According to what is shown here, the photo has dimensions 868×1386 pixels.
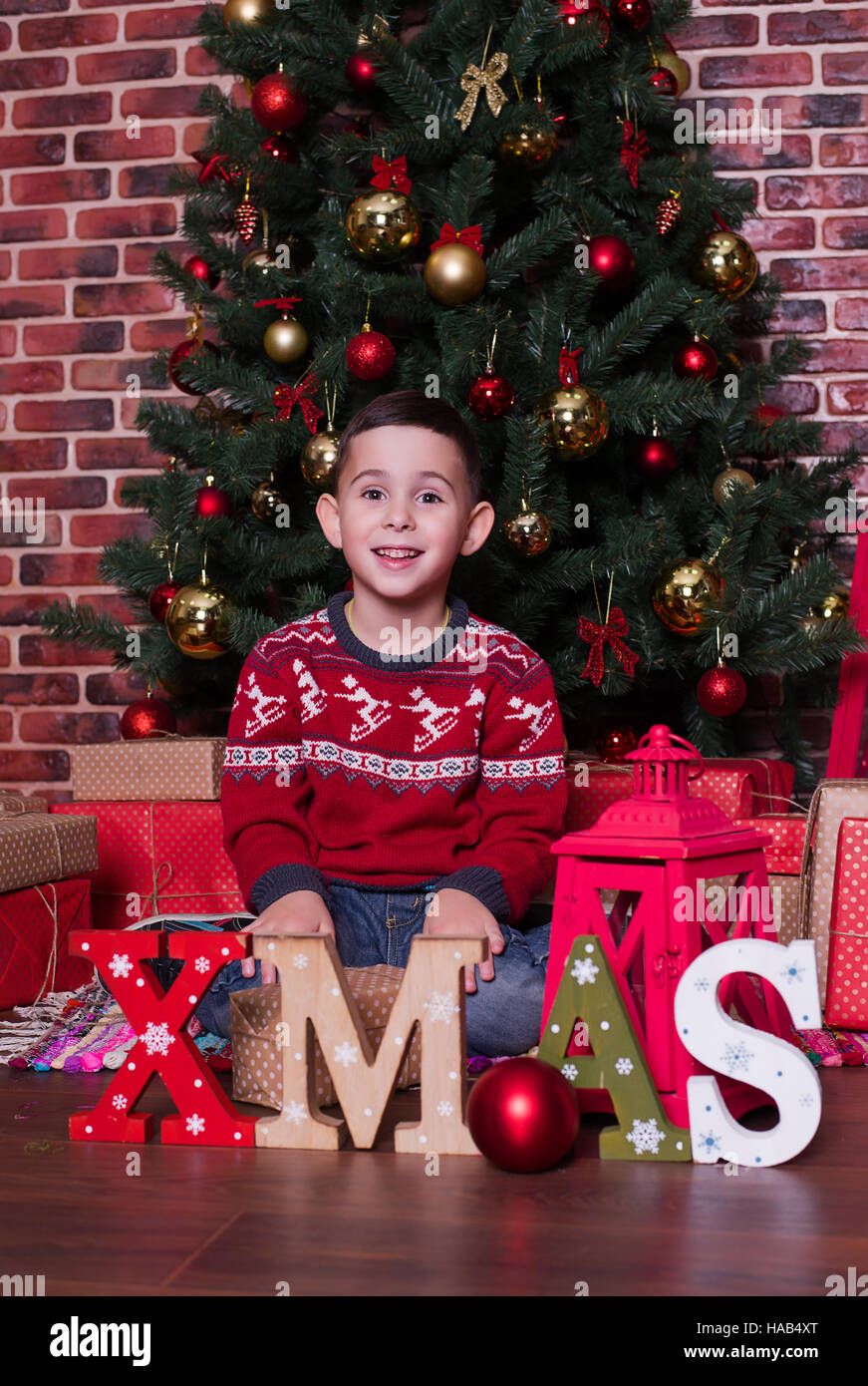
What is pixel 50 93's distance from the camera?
2719mm

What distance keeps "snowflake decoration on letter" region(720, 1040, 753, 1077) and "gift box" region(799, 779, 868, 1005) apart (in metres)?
0.60

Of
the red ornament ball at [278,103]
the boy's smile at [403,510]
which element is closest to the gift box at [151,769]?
the boy's smile at [403,510]

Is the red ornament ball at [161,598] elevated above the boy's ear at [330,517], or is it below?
below

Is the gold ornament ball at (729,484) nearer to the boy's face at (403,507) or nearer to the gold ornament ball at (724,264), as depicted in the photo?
the gold ornament ball at (724,264)

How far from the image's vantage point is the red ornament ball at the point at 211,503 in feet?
7.14

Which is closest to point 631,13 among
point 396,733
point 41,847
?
point 396,733

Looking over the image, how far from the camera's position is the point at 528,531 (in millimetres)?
2031

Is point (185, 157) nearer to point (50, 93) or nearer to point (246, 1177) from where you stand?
point (50, 93)

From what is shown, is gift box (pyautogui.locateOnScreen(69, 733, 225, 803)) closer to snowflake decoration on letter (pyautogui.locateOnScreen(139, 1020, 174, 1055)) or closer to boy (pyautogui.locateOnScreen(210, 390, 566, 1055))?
boy (pyautogui.locateOnScreen(210, 390, 566, 1055))

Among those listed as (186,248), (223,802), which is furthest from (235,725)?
(186,248)

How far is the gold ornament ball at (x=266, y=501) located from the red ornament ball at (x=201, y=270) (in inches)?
16.2

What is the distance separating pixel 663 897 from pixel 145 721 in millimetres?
1212

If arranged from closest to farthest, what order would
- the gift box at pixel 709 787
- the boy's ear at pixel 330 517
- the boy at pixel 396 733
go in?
the boy at pixel 396 733 → the boy's ear at pixel 330 517 → the gift box at pixel 709 787
